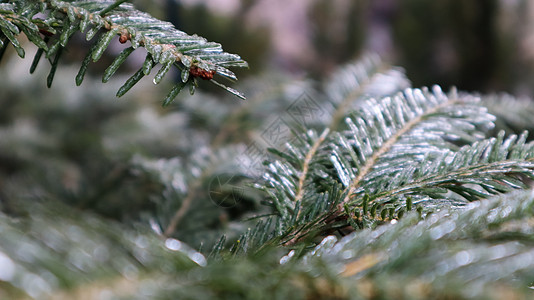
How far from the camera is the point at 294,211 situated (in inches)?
9.1

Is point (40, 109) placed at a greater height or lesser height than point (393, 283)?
lesser

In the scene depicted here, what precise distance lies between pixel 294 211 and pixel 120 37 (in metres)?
0.12

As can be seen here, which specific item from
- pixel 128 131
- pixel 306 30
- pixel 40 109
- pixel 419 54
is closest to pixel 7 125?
pixel 40 109

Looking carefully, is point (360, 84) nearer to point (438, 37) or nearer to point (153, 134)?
point (153, 134)

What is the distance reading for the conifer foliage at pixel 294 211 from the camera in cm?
12

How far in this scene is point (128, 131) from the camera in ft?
2.18

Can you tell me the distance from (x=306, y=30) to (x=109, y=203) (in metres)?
1.71

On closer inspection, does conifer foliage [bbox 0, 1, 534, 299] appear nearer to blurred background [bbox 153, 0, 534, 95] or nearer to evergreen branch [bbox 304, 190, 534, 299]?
evergreen branch [bbox 304, 190, 534, 299]

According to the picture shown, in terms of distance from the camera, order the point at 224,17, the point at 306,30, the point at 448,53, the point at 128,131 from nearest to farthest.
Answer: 1. the point at 128,131
2. the point at 224,17
3. the point at 448,53
4. the point at 306,30

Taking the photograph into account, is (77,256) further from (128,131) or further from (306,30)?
(306,30)

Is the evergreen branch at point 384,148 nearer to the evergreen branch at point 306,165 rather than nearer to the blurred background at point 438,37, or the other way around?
the evergreen branch at point 306,165

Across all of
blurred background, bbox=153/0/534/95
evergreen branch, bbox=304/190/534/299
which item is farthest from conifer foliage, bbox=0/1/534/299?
blurred background, bbox=153/0/534/95

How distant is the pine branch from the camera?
0.67 feet

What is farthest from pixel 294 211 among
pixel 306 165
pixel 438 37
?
pixel 438 37
